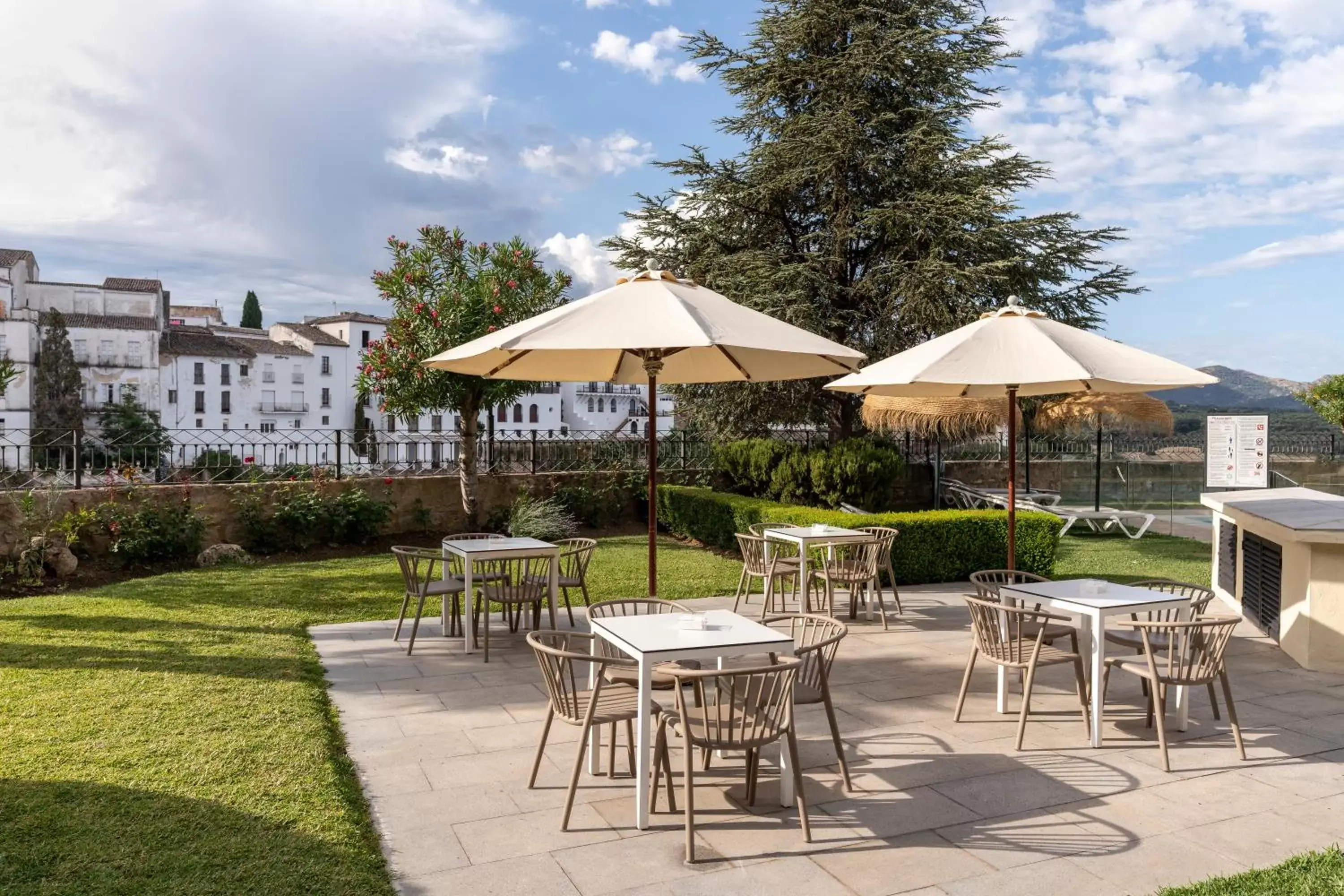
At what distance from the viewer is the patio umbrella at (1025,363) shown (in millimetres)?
5754

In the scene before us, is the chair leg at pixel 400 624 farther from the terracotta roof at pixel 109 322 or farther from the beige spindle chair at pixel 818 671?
the terracotta roof at pixel 109 322

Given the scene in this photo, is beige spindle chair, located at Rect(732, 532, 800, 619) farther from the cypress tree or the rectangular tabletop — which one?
the cypress tree

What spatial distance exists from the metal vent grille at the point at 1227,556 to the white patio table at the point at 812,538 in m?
3.51

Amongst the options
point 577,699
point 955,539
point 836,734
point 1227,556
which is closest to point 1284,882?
point 836,734

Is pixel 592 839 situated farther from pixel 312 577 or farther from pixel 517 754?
pixel 312 577

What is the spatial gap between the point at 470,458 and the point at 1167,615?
10205mm

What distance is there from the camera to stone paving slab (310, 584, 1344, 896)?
350 cm

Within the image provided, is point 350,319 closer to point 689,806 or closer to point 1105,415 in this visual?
point 1105,415

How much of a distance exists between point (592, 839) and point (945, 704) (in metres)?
2.85

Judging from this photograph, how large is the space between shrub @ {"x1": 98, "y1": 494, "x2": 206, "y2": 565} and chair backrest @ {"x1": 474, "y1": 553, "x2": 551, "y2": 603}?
550cm

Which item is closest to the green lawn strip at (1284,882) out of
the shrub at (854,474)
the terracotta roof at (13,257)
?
the shrub at (854,474)

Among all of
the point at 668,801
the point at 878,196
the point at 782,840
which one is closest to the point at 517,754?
the point at 668,801

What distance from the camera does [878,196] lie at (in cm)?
1582

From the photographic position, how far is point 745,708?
152 inches
